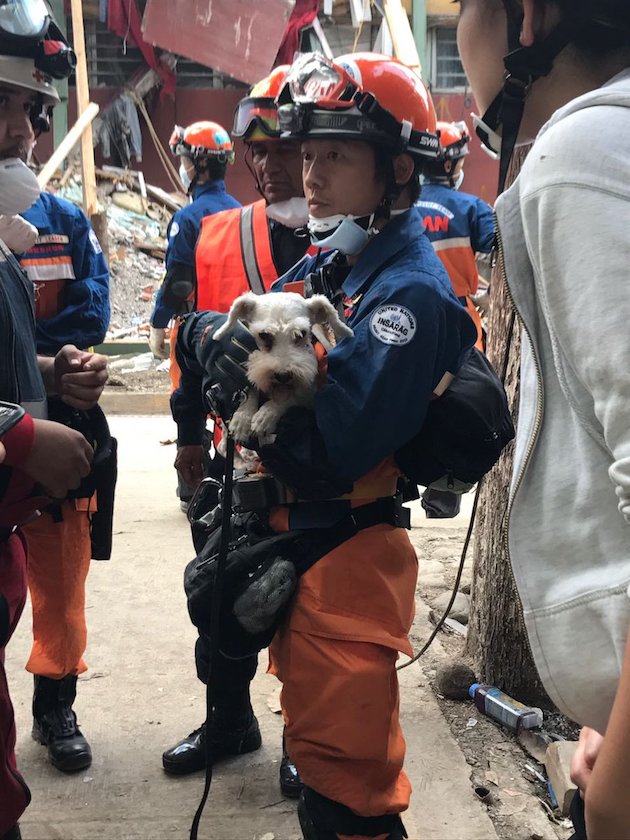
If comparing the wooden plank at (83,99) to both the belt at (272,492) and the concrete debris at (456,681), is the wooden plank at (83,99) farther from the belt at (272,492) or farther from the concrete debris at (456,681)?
the belt at (272,492)

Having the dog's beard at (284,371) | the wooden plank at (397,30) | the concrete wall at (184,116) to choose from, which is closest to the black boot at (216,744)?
the dog's beard at (284,371)

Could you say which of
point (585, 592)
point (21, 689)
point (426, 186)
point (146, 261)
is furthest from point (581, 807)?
point (146, 261)

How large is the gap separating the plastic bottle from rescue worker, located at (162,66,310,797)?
949 mm

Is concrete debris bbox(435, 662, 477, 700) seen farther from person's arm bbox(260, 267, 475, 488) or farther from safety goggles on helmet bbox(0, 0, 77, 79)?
safety goggles on helmet bbox(0, 0, 77, 79)

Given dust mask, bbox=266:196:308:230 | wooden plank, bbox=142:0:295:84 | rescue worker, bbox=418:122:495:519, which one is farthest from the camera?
wooden plank, bbox=142:0:295:84

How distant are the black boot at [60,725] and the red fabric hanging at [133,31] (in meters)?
14.3

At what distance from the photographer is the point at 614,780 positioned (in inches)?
37.1

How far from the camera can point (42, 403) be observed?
99.7 inches

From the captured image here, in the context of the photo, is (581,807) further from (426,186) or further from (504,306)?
(426,186)

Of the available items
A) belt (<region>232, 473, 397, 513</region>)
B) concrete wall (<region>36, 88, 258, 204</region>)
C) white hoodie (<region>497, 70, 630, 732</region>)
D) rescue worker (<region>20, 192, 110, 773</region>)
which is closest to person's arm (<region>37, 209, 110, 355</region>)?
rescue worker (<region>20, 192, 110, 773</region>)

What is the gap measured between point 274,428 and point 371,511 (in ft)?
1.27

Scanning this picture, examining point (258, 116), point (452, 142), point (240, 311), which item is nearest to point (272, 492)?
point (240, 311)

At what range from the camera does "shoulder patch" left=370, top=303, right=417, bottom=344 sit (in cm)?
210

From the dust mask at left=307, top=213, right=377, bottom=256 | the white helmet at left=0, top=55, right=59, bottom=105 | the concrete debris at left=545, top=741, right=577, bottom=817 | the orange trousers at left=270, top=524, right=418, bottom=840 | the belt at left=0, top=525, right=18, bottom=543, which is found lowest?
the concrete debris at left=545, top=741, right=577, bottom=817
